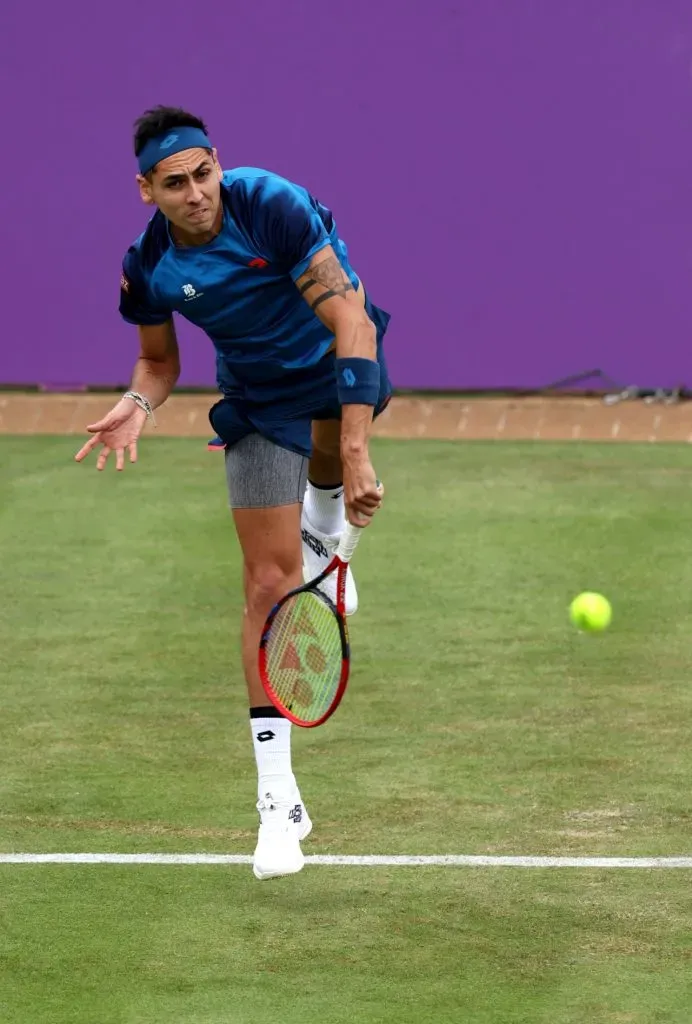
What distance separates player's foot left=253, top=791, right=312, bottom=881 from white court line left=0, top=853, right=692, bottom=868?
18 centimetres

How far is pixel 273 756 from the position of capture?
5488mm

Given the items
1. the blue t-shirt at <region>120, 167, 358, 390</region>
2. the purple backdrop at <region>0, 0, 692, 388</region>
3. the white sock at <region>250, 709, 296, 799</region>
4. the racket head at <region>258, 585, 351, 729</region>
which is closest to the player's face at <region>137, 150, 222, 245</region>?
the blue t-shirt at <region>120, 167, 358, 390</region>

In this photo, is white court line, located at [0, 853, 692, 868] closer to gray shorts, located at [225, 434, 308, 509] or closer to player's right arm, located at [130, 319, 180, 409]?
gray shorts, located at [225, 434, 308, 509]

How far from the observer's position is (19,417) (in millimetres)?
13711

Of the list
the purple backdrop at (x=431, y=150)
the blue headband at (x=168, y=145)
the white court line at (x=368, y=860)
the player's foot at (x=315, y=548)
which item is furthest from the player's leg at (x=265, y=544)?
the purple backdrop at (x=431, y=150)

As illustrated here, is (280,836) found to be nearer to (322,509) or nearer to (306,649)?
(306,649)

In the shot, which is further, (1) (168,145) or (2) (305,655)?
(2) (305,655)

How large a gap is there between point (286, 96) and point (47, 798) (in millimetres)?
8766

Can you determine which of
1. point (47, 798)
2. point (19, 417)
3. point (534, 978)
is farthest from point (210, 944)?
point (19, 417)

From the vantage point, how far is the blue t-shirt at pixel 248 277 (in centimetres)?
543

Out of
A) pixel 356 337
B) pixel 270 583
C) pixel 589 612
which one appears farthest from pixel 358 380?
pixel 589 612

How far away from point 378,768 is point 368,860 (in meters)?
→ 0.87

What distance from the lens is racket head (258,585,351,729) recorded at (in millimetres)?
5406

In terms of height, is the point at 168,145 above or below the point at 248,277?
above
